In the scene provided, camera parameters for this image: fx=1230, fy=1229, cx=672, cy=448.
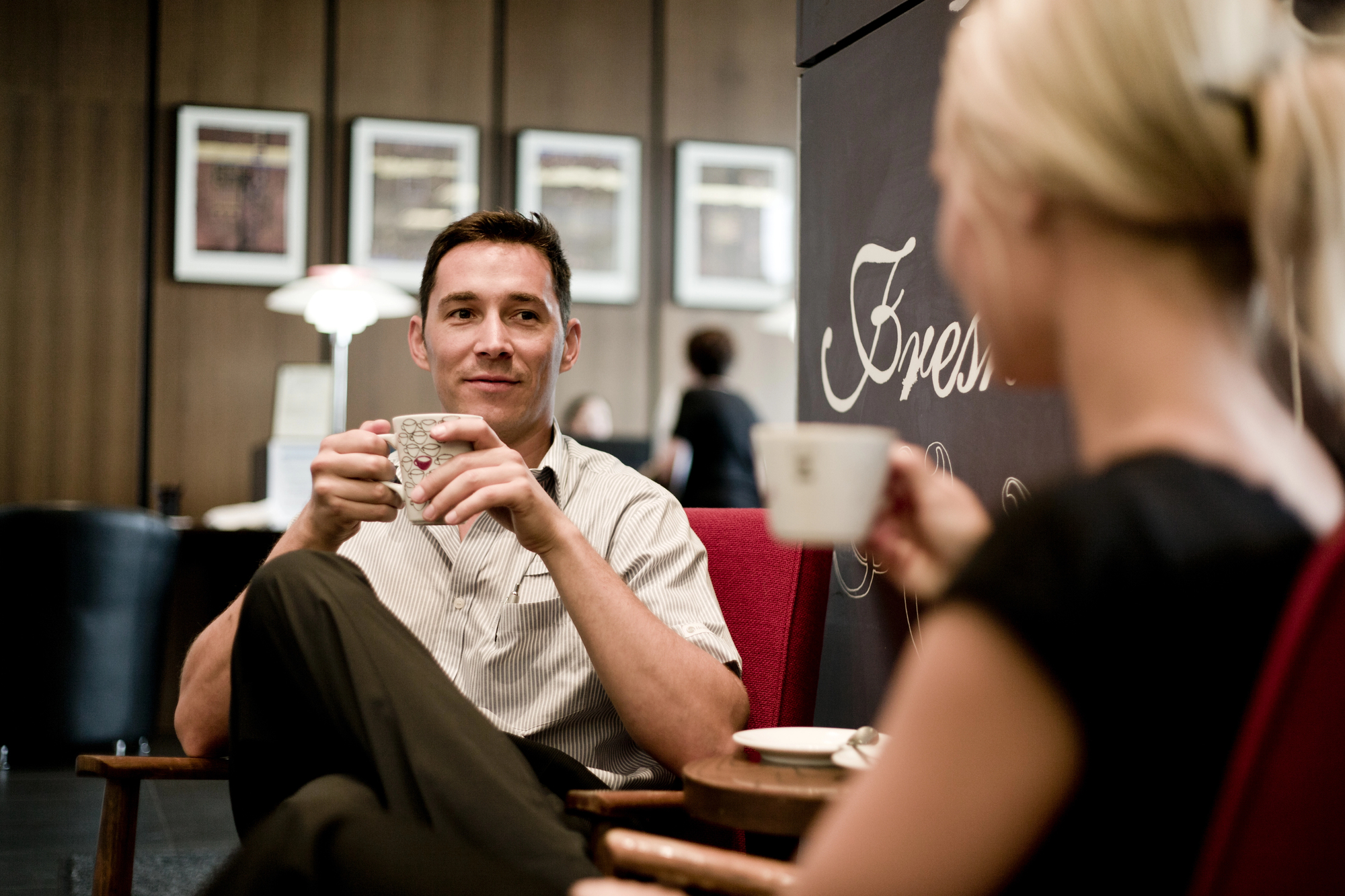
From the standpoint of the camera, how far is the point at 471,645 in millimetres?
1826

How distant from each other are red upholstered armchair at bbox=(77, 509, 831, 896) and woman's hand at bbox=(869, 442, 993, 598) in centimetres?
61

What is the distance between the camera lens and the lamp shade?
18.7 feet

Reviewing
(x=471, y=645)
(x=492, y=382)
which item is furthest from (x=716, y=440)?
(x=471, y=645)

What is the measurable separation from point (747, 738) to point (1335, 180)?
3.28 ft

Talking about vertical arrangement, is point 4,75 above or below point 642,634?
above

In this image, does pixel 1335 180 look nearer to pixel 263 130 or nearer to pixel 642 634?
pixel 642 634

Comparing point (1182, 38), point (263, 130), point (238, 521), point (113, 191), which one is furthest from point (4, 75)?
point (1182, 38)

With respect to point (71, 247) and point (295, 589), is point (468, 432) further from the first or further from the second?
point (71, 247)

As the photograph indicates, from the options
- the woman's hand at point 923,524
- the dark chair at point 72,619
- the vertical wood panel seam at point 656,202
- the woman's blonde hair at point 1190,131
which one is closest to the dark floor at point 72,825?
the dark chair at point 72,619

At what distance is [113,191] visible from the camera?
20.3 ft

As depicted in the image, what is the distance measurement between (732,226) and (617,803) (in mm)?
5917

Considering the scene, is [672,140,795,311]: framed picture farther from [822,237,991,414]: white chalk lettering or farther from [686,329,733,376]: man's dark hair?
[822,237,991,414]: white chalk lettering

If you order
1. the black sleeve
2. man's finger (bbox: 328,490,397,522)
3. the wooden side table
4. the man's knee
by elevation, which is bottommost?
the wooden side table

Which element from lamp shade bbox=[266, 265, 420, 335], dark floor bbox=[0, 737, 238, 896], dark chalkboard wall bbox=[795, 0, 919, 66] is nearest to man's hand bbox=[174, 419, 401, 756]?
dark chalkboard wall bbox=[795, 0, 919, 66]
